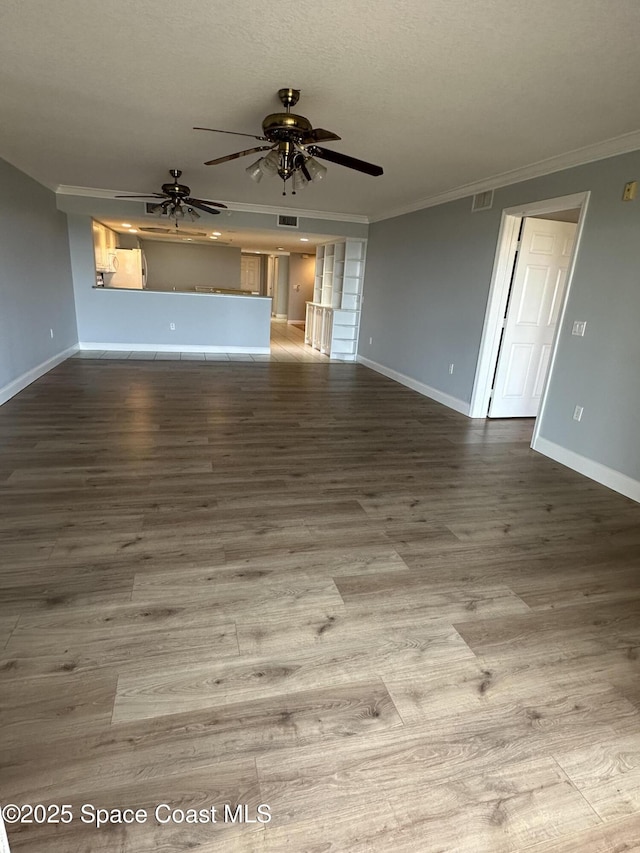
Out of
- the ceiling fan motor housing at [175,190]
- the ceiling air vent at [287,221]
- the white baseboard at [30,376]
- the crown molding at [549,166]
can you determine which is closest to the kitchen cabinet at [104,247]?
the white baseboard at [30,376]

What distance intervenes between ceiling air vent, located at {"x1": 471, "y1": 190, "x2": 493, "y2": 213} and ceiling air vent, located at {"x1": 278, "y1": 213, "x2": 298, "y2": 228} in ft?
11.1

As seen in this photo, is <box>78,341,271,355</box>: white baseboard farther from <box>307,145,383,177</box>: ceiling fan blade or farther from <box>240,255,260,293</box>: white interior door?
<box>240,255,260,293</box>: white interior door

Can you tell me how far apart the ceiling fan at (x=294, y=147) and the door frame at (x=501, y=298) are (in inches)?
75.1

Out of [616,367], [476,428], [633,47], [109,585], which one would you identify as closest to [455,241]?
[476,428]

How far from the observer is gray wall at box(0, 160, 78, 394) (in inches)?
184

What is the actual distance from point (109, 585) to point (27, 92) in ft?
10.7

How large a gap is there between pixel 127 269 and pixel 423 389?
7.34 m

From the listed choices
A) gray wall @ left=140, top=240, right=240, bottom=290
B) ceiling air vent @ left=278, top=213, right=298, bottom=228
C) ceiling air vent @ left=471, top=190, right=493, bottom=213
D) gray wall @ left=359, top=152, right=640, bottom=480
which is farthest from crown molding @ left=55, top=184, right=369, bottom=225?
gray wall @ left=140, top=240, right=240, bottom=290

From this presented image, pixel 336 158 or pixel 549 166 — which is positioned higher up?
pixel 549 166

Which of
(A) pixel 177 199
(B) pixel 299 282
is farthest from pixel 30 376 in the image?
(B) pixel 299 282

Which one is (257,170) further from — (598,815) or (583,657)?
(598,815)

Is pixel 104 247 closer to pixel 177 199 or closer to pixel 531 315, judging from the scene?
pixel 177 199

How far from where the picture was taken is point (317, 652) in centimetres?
172

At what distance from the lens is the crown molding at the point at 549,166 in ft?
10.6
